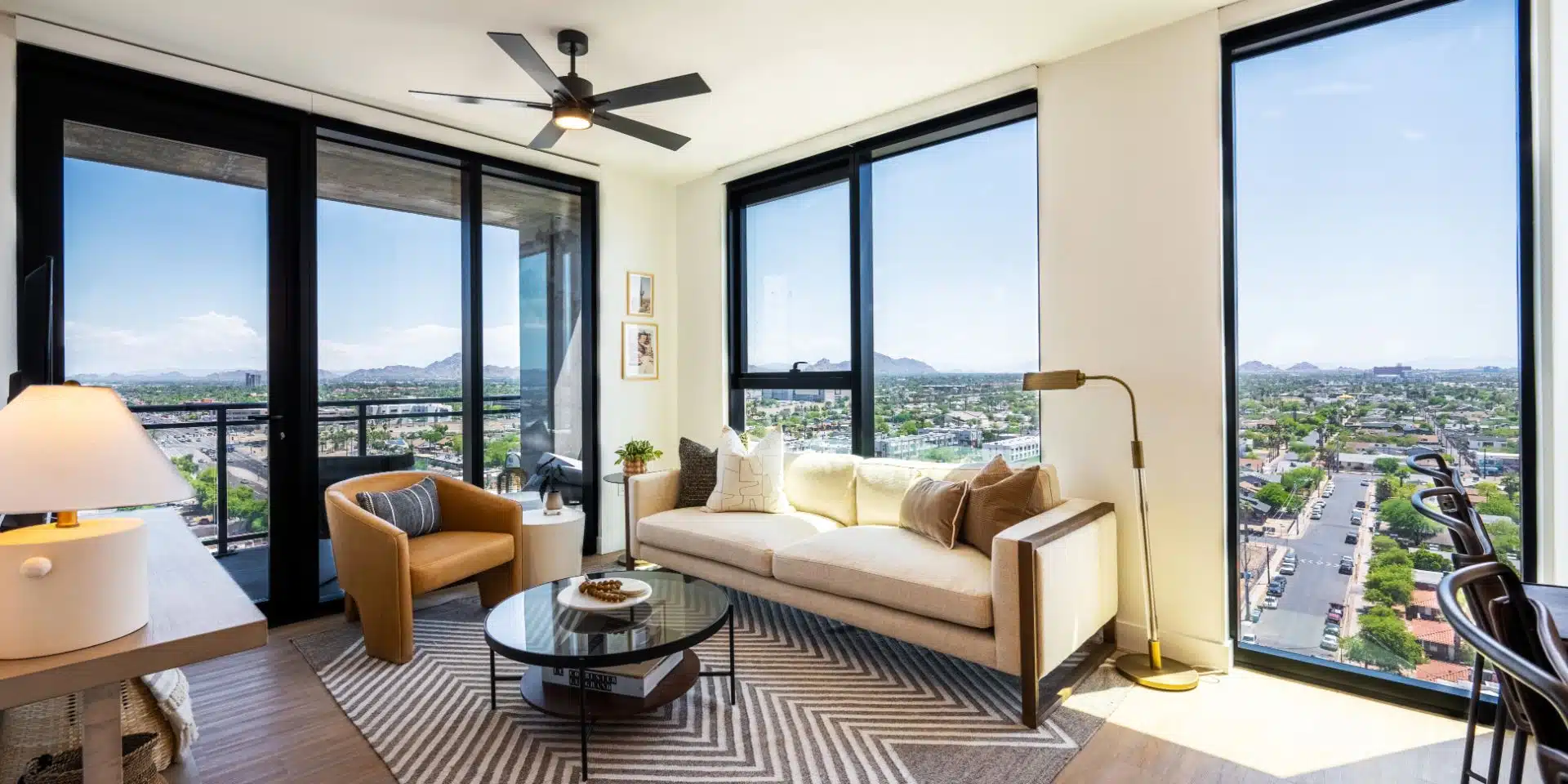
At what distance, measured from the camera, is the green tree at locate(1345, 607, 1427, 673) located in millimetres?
2580

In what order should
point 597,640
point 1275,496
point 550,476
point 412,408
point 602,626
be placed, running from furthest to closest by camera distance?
1. point 550,476
2. point 412,408
3. point 1275,496
4. point 602,626
5. point 597,640

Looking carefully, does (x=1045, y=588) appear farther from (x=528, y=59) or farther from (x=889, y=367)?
(x=528, y=59)

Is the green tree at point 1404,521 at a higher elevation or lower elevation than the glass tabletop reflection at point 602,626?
higher

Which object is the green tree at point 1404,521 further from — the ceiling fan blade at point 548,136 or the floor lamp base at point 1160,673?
the ceiling fan blade at point 548,136

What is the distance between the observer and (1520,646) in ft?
3.97

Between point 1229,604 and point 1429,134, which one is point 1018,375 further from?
point 1429,134

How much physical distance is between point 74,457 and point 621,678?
1.66 m

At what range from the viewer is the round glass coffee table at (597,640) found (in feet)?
7.18

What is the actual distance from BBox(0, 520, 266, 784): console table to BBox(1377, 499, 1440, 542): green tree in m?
3.53

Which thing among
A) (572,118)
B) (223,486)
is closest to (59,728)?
(223,486)

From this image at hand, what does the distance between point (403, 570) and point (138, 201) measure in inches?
85.5

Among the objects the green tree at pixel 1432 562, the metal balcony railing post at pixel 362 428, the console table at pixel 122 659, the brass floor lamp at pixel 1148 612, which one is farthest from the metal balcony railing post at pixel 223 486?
the green tree at pixel 1432 562

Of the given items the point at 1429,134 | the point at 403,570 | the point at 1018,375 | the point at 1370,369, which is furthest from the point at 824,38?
the point at 403,570

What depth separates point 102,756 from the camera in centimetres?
122
